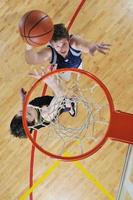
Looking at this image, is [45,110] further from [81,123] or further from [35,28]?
[81,123]

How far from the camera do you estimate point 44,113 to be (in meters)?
3.53

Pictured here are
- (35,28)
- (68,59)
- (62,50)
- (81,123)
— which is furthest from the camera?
(81,123)

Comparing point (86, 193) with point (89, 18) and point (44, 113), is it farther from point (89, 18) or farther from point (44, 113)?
point (89, 18)

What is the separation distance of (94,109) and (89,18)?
4.03 feet

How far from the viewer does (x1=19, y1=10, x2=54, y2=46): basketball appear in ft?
10.7

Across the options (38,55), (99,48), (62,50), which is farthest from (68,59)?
(99,48)

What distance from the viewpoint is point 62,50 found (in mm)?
3533

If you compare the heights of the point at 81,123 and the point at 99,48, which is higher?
the point at 99,48

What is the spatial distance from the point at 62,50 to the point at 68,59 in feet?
0.42

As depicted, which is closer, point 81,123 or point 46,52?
point 46,52

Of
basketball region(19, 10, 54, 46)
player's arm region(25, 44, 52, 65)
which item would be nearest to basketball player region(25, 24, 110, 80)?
player's arm region(25, 44, 52, 65)

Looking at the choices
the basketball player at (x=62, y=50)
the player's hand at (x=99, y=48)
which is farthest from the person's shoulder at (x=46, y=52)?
the player's hand at (x=99, y=48)

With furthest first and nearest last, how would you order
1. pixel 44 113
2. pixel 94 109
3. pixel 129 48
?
pixel 129 48 → pixel 94 109 → pixel 44 113

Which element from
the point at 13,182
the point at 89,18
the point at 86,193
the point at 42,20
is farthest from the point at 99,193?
the point at 42,20
